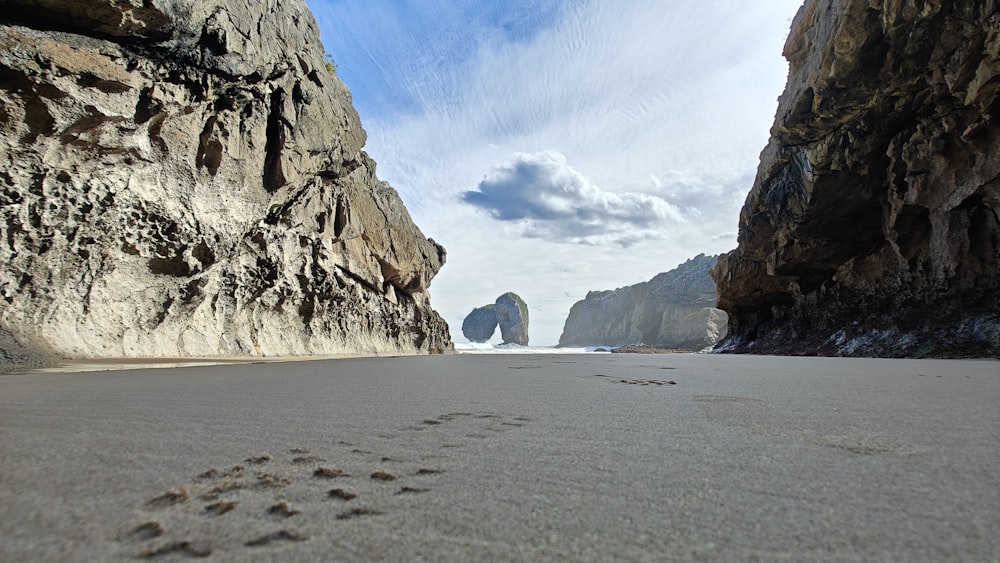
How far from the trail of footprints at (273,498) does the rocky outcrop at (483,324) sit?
354ft

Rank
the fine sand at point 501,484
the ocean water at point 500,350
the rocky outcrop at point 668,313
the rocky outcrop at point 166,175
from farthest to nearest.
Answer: the rocky outcrop at point 668,313
the ocean water at point 500,350
the rocky outcrop at point 166,175
the fine sand at point 501,484

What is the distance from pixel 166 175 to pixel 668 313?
76890 millimetres

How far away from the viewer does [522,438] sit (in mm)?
1633

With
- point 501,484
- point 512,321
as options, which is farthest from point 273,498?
point 512,321

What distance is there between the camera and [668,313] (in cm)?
7719

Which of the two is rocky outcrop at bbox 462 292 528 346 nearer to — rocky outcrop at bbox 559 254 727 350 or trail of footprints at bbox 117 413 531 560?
rocky outcrop at bbox 559 254 727 350

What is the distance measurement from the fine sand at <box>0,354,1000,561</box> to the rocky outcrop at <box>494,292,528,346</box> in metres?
106

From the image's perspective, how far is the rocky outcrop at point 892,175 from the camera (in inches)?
341

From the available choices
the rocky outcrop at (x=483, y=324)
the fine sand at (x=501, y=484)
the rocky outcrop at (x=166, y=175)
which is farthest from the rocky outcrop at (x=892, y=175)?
the rocky outcrop at (x=483, y=324)

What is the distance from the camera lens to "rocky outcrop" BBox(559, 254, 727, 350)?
70.2 m

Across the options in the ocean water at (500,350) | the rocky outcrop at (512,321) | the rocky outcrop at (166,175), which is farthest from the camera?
the rocky outcrop at (512,321)

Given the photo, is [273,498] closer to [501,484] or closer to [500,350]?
[501,484]

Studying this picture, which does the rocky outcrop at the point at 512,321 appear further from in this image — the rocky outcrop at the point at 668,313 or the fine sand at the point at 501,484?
the fine sand at the point at 501,484

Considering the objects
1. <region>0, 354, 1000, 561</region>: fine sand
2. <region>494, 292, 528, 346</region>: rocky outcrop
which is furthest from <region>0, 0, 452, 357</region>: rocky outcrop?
<region>494, 292, 528, 346</region>: rocky outcrop
